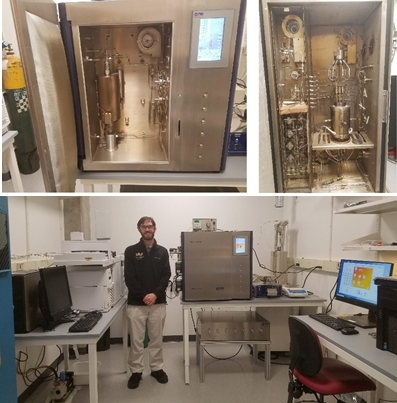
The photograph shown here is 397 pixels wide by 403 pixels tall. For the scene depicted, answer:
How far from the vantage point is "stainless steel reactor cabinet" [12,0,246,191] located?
1382mm

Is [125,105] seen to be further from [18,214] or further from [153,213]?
[153,213]

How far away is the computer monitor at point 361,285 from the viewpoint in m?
2.17

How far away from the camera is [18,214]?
2879 mm

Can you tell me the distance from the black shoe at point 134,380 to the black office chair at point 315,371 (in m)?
1.42

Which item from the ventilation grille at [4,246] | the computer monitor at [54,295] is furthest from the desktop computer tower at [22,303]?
the ventilation grille at [4,246]

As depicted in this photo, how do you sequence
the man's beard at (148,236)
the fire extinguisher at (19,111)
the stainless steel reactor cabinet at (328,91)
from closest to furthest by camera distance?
1. the stainless steel reactor cabinet at (328,91)
2. the fire extinguisher at (19,111)
3. the man's beard at (148,236)

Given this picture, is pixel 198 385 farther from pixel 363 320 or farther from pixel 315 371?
pixel 363 320

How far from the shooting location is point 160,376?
317 cm

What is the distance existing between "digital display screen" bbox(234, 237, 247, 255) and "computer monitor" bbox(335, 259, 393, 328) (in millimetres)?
964

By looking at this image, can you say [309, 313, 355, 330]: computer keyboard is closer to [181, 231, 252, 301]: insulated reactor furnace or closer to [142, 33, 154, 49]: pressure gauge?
[181, 231, 252, 301]: insulated reactor furnace

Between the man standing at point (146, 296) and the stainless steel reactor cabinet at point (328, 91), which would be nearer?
the stainless steel reactor cabinet at point (328, 91)

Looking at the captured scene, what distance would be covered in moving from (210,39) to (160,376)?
272 cm

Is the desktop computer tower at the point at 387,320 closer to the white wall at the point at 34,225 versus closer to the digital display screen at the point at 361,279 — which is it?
the digital display screen at the point at 361,279

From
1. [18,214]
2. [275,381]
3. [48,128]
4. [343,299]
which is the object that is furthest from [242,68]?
[275,381]
